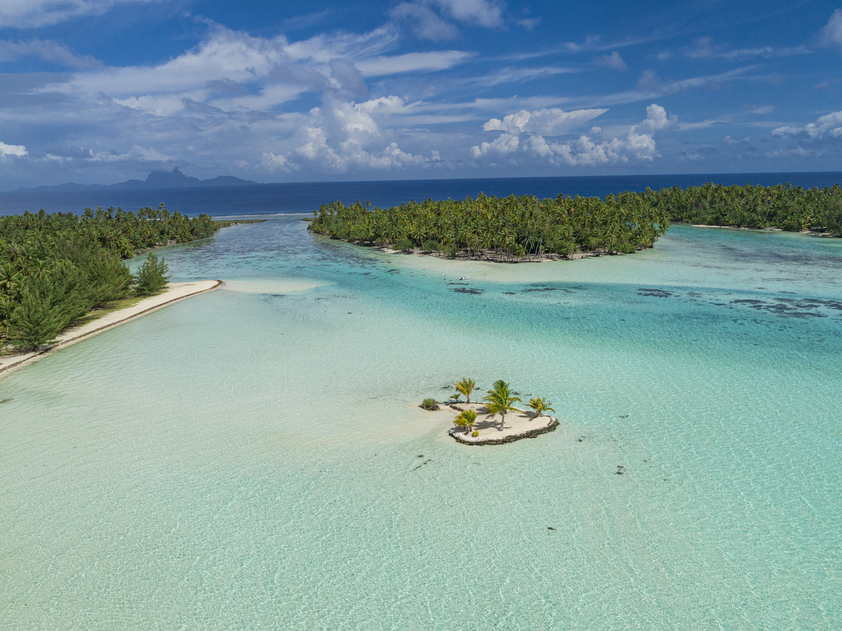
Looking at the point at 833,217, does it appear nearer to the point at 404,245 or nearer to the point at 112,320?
the point at 404,245

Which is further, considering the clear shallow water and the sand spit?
the sand spit

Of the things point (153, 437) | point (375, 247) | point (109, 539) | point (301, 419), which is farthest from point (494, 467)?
point (375, 247)

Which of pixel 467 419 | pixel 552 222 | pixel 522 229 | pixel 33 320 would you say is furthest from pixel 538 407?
pixel 552 222

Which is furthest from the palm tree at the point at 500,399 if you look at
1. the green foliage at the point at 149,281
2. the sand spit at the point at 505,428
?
the green foliage at the point at 149,281

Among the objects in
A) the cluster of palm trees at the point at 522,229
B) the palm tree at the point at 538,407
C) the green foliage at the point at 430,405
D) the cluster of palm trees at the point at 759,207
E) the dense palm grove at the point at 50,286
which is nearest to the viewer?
the palm tree at the point at 538,407

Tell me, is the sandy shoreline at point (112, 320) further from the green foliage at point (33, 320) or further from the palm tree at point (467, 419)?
the palm tree at point (467, 419)

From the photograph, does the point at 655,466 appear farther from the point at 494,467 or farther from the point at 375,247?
the point at 375,247

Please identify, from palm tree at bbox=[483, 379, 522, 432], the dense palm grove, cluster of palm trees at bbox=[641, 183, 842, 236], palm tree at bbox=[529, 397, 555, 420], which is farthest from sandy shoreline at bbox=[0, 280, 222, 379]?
cluster of palm trees at bbox=[641, 183, 842, 236]

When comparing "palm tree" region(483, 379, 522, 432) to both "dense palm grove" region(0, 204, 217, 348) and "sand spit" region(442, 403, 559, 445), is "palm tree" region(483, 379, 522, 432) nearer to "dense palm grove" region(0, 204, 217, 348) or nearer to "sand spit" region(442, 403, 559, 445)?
"sand spit" region(442, 403, 559, 445)
